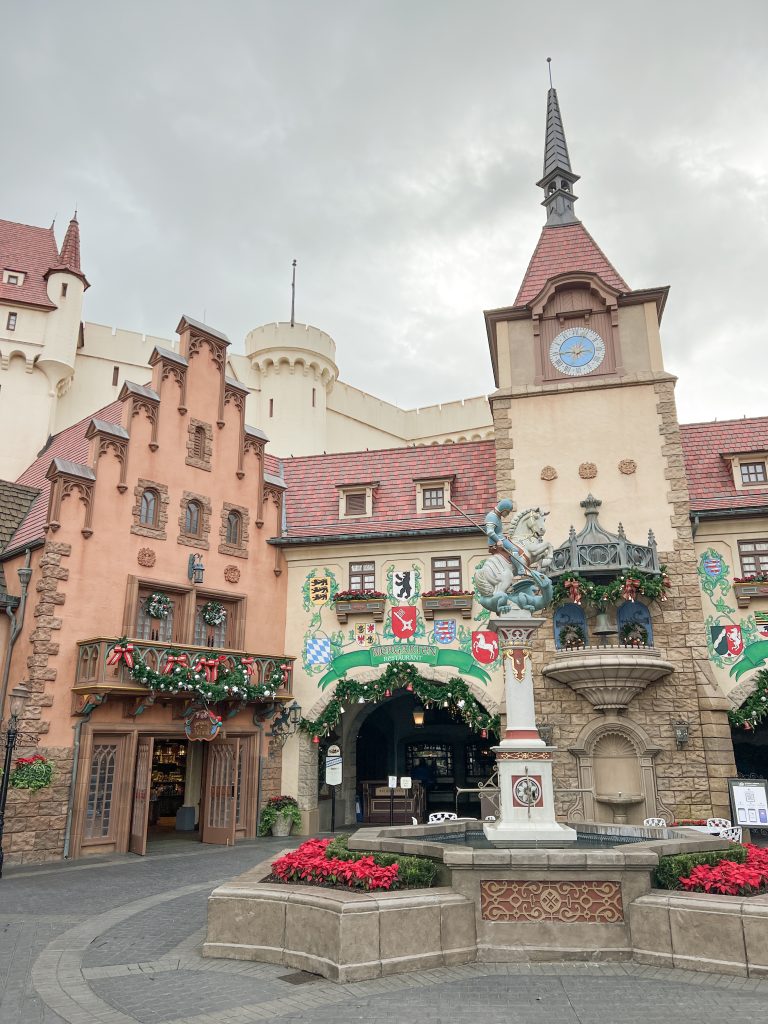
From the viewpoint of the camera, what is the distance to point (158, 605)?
67.6ft

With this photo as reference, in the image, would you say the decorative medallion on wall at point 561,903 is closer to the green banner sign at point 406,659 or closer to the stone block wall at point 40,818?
the stone block wall at point 40,818

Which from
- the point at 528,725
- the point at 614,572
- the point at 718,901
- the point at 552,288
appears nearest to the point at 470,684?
the point at 614,572

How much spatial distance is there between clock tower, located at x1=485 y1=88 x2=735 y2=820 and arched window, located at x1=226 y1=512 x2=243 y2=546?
797cm

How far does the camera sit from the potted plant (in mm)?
21219

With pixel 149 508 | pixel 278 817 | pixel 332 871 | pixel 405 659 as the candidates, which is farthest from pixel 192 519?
pixel 332 871

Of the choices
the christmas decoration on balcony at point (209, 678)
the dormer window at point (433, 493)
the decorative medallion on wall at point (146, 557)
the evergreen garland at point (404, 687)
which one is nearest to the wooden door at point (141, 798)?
the christmas decoration on balcony at point (209, 678)

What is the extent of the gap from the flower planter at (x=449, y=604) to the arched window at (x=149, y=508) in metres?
8.04

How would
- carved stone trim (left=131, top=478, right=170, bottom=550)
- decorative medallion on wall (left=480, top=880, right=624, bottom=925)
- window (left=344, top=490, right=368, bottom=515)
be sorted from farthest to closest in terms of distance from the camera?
window (left=344, top=490, right=368, bottom=515) → carved stone trim (left=131, top=478, right=170, bottom=550) → decorative medallion on wall (left=480, top=880, right=624, bottom=925)

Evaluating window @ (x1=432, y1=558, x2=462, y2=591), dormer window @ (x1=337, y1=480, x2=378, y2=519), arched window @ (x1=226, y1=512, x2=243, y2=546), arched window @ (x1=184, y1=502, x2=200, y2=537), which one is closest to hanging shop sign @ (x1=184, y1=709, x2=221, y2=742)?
arched window @ (x1=184, y1=502, x2=200, y2=537)

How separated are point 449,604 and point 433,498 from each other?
12.3 ft

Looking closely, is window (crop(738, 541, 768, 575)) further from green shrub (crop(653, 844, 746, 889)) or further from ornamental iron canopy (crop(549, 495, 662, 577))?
green shrub (crop(653, 844, 746, 889))

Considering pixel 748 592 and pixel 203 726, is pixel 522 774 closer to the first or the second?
pixel 203 726

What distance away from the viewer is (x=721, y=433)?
2358cm

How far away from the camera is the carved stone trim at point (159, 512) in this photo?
2061cm
